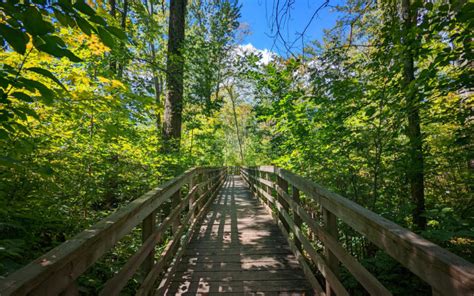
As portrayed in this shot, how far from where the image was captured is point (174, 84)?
287 inches

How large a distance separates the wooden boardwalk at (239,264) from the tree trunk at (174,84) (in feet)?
10.7

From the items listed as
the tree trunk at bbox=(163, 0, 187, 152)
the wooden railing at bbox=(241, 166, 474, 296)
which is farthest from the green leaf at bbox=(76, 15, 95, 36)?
the tree trunk at bbox=(163, 0, 187, 152)

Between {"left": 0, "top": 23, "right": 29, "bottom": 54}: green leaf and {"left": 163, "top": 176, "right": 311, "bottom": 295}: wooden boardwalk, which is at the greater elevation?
{"left": 0, "top": 23, "right": 29, "bottom": 54}: green leaf

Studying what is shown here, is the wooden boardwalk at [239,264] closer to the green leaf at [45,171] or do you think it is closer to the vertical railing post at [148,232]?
the vertical railing post at [148,232]

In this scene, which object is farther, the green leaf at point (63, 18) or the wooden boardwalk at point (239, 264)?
the wooden boardwalk at point (239, 264)

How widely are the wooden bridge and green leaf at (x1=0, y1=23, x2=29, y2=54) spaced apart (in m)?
0.98

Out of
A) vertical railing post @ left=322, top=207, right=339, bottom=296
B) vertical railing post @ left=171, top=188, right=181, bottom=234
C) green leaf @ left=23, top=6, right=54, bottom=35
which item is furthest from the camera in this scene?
vertical railing post @ left=171, top=188, right=181, bottom=234

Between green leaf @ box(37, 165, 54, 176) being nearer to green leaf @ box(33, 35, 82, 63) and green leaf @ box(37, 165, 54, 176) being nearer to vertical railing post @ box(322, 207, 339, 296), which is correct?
green leaf @ box(33, 35, 82, 63)

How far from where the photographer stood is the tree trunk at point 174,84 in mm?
7125

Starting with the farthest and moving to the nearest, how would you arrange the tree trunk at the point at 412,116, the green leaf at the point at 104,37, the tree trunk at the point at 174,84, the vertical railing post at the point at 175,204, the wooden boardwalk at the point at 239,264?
the tree trunk at the point at 174,84 < the vertical railing post at the point at 175,204 < the tree trunk at the point at 412,116 < the wooden boardwalk at the point at 239,264 < the green leaf at the point at 104,37

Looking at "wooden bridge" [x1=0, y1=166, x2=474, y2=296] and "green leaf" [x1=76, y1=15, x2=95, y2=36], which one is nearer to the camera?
"wooden bridge" [x1=0, y1=166, x2=474, y2=296]

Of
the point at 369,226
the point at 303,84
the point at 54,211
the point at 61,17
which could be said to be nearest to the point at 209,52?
the point at 303,84

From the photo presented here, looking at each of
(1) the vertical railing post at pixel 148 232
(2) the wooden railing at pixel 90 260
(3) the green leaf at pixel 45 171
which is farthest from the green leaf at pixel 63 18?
(1) the vertical railing post at pixel 148 232

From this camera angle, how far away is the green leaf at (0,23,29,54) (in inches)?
48.9
